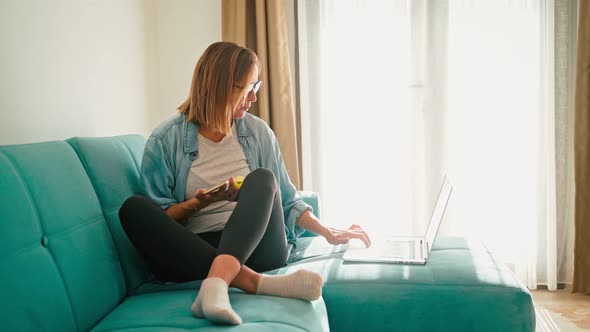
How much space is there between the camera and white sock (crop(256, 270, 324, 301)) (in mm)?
1647

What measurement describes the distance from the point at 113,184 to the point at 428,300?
3.49 ft

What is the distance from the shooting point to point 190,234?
1.73m

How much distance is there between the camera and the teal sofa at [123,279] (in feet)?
4.49

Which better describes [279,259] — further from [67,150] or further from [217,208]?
[67,150]

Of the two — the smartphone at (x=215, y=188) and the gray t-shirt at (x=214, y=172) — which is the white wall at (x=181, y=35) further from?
the smartphone at (x=215, y=188)

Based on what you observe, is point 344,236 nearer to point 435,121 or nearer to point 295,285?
point 295,285

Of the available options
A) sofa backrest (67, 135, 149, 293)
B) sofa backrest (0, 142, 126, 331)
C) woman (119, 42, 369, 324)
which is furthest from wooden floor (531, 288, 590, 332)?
sofa backrest (0, 142, 126, 331)

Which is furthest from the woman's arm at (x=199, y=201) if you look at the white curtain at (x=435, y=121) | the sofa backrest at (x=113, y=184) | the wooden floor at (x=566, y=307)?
the wooden floor at (x=566, y=307)

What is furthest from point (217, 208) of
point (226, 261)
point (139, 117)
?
point (139, 117)

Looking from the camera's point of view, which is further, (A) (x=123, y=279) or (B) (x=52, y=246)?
(A) (x=123, y=279)

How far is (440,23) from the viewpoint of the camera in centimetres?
332

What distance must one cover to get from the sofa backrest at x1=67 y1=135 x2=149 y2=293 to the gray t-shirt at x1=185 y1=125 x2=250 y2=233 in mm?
212

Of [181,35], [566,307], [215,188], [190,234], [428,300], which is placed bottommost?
[566,307]

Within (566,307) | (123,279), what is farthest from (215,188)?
(566,307)
